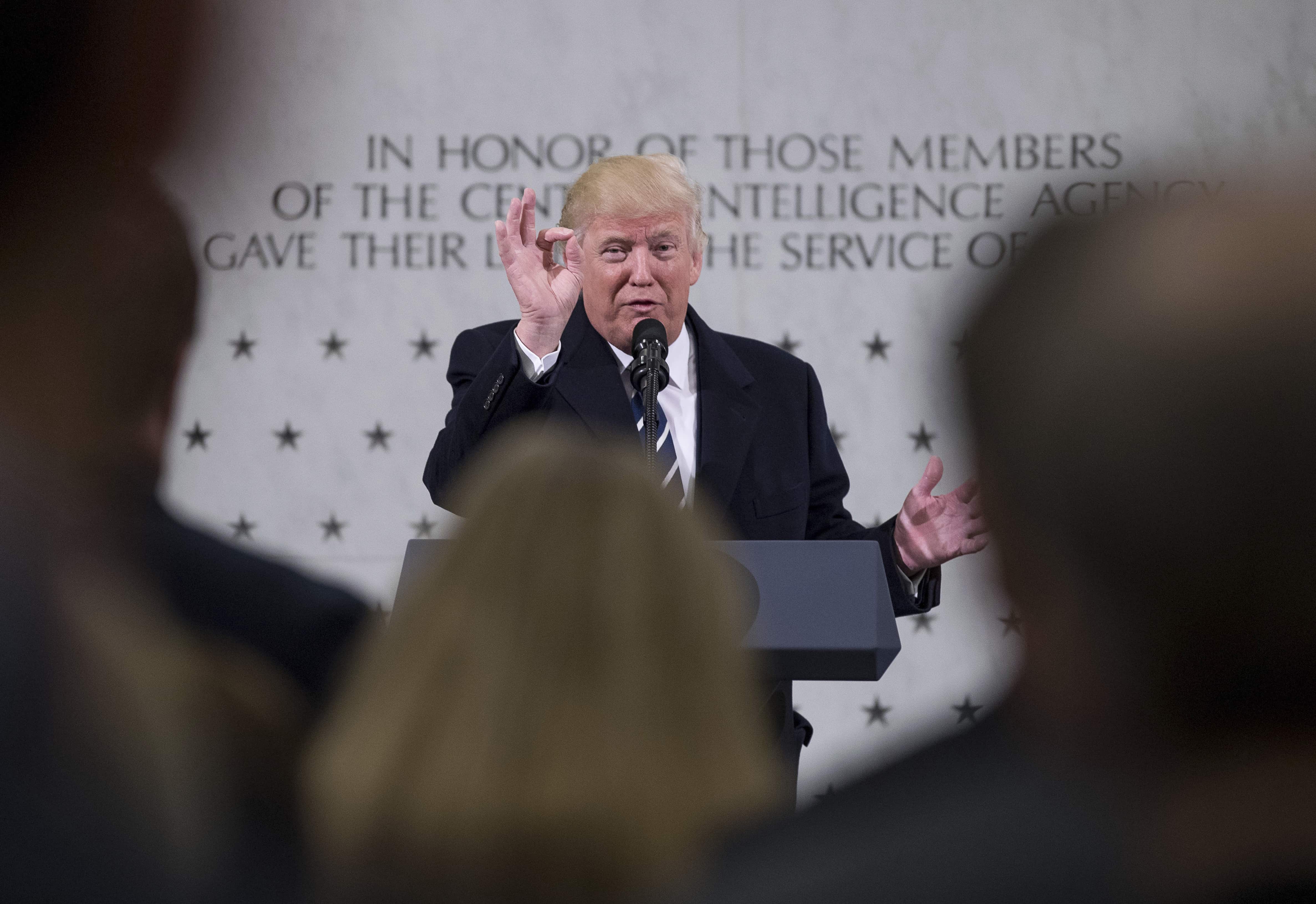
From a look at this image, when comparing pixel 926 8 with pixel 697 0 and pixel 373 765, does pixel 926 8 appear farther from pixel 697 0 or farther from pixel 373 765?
pixel 373 765

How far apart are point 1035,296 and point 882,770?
256mm

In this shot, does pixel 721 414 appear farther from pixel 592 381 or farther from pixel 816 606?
pixel 816 606

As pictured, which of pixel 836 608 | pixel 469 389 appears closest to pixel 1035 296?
pixel 836 608

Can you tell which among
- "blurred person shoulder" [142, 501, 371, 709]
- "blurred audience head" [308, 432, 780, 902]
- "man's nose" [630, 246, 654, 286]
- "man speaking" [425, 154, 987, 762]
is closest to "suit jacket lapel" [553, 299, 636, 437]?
"man speaking" [425, 154, 987, 762]

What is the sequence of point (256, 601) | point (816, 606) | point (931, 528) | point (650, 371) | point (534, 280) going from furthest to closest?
point (534, 280)
point (931, 528)
point (650, 371)
point (816, 606)
point (256, 601)

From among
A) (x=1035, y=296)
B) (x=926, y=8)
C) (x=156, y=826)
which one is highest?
(x=926, y=8)

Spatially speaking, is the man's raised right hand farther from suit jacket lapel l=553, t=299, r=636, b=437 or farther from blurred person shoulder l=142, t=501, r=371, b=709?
blurred person shoulder l=142, t=501, r=371, b=709

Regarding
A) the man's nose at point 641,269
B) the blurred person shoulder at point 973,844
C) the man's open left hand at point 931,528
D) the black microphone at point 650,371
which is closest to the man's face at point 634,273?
the man's nose at point 641,269

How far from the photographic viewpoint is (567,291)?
2715 millimetres

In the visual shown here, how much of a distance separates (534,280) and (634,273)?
0.32 m

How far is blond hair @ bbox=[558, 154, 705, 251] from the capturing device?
117 inches

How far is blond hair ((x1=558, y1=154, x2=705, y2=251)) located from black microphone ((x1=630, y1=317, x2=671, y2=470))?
411 mm

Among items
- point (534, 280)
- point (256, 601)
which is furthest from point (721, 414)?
point (256, 601)

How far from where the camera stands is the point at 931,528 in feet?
8.46
